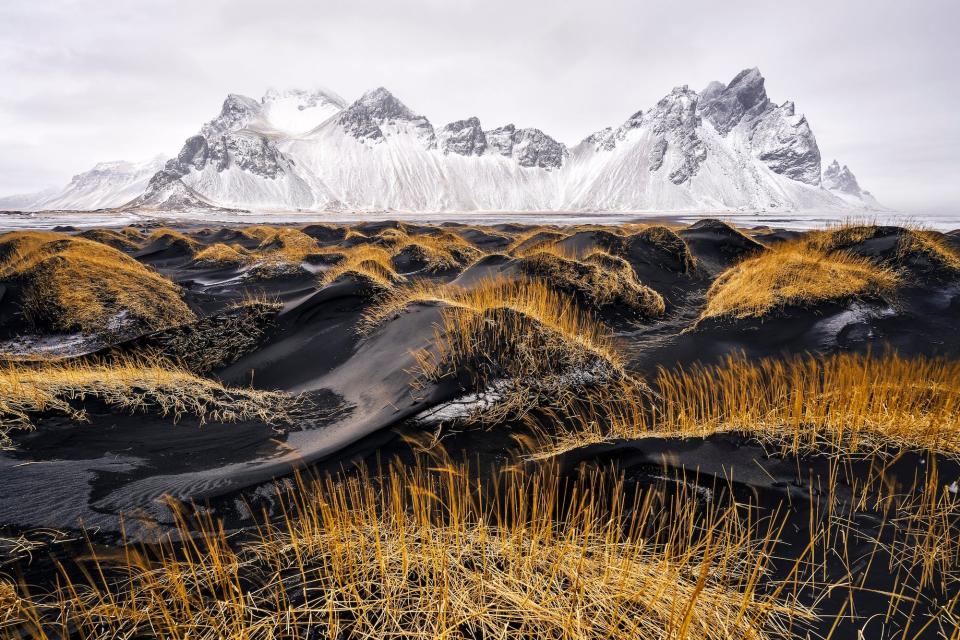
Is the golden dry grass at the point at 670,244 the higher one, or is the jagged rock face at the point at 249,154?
the jagged rock face at the point at 249,154

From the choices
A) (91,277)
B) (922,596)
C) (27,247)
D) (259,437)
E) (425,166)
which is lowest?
(259,437)

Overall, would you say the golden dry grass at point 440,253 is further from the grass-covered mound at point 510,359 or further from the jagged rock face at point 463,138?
the jagged rock face at point 463,138

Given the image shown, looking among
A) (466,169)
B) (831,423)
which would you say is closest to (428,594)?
(831,423)

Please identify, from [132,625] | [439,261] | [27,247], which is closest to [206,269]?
[27,247]

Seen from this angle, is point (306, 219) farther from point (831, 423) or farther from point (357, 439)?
point (831, 423)

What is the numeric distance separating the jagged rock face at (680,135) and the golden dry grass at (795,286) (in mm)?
168720

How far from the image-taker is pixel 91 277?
375 inches

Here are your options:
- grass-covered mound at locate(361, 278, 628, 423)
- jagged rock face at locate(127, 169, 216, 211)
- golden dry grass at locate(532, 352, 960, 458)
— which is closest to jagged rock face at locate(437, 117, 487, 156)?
jagged rock face at locate(127, 169, 216, 211)

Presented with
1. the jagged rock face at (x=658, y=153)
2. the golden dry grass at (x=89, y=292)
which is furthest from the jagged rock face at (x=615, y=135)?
the golden dry grass at (x=89, y=292)

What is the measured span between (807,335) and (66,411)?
1017 centimetres

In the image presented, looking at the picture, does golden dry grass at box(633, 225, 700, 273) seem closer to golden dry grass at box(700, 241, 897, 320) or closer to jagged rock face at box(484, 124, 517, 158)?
golden dry grass at box(700, 241, 897, 320)

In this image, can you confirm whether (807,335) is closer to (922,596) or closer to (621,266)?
(621,266)

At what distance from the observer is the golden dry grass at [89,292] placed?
8641 mm

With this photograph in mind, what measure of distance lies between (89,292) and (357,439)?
9.46m
